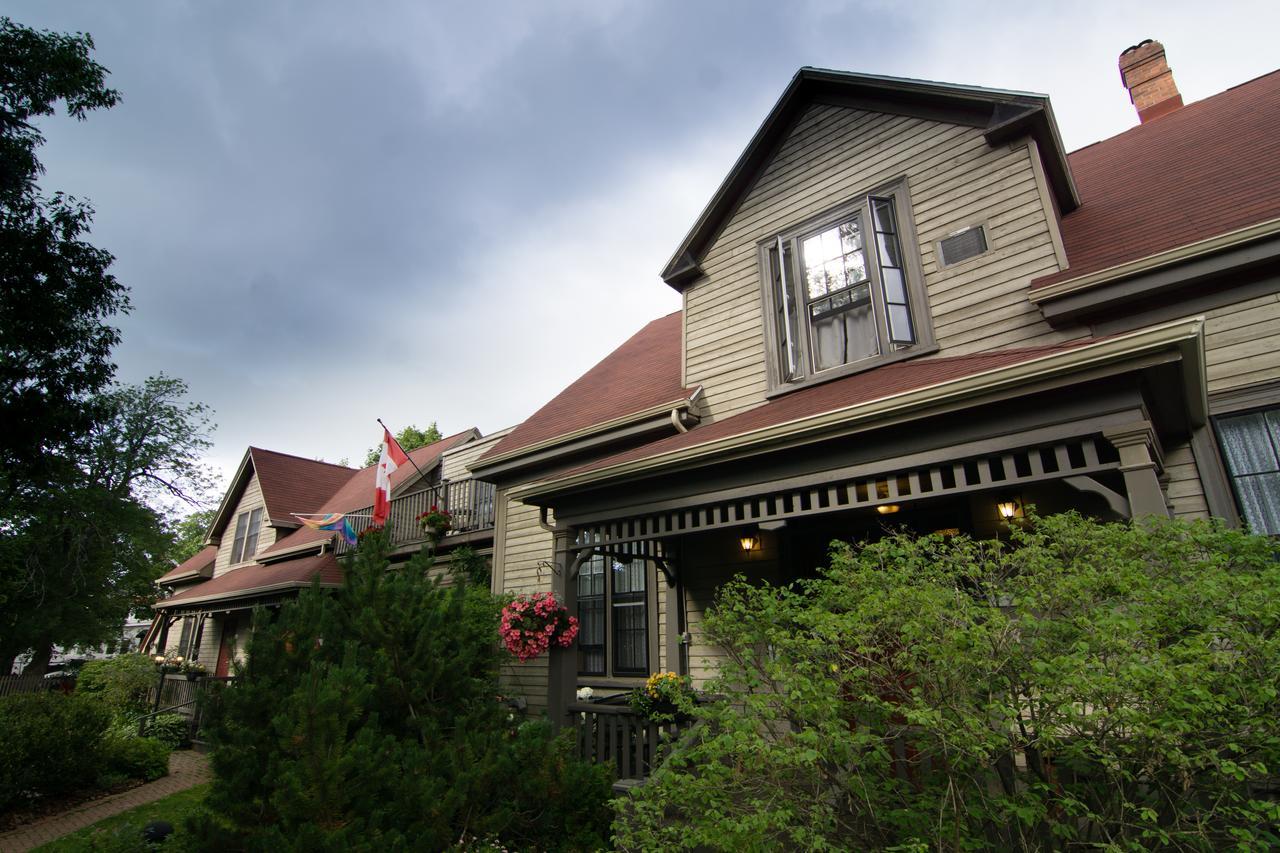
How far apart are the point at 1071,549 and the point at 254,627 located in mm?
4998

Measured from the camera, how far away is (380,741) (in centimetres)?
334

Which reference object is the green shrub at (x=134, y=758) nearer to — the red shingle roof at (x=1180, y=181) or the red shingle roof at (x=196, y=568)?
the red shingle roof at (x=1180, y=181)

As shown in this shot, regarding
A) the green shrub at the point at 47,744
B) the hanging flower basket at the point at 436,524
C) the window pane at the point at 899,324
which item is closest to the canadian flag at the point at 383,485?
the hanging flower basket at the point at 436,524

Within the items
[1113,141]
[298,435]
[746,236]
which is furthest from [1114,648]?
[298,435]

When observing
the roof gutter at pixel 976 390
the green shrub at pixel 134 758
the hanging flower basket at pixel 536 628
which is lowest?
the green shrub at pixel 134 758

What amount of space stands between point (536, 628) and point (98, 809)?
7290mm

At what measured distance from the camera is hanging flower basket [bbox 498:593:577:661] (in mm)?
7098

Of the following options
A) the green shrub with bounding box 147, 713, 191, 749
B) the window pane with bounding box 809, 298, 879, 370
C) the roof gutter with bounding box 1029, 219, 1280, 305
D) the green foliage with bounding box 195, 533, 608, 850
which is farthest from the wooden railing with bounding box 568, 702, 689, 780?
the green shrub with bounding box 147, 713, 191, 749

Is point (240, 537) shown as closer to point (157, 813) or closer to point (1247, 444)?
point (157, 813)

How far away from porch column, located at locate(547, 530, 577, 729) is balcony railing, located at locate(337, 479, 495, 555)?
5.24 metres

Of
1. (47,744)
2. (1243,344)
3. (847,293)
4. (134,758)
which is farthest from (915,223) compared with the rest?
(134,758)

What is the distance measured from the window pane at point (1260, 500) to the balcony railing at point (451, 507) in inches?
428

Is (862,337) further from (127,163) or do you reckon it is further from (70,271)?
(127,163)

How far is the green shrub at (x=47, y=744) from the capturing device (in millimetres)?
8672
